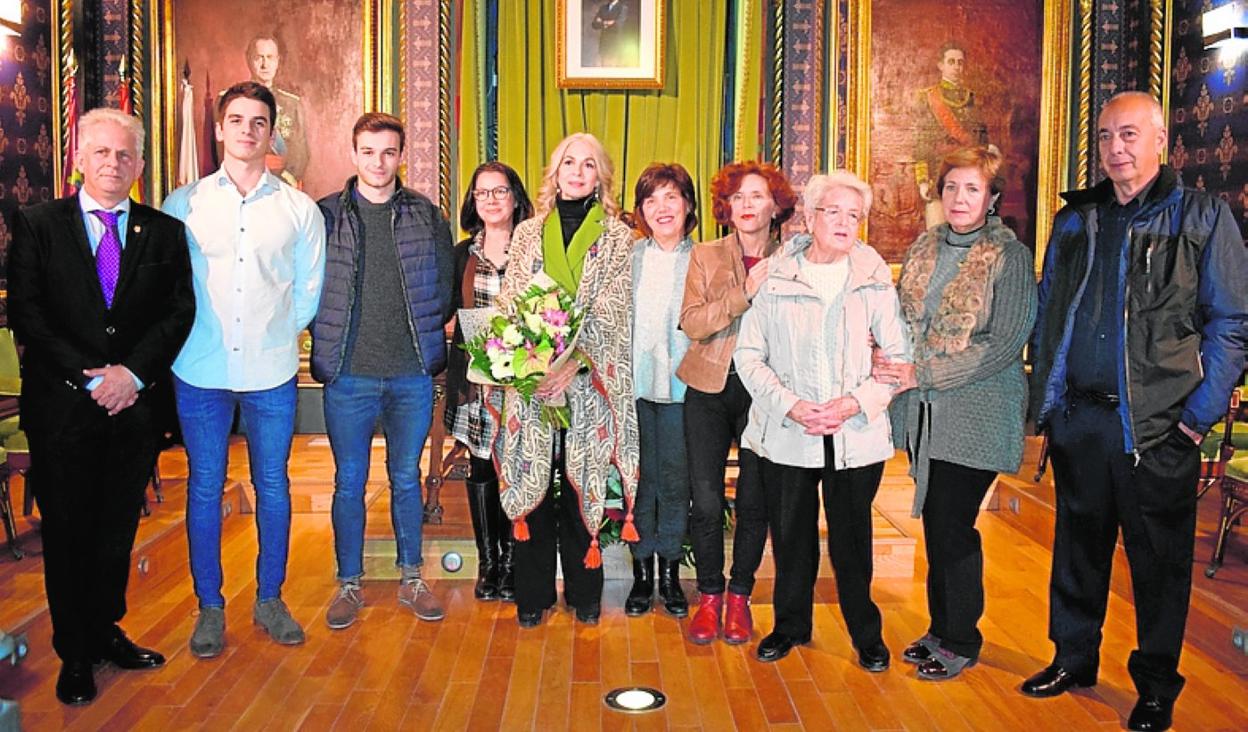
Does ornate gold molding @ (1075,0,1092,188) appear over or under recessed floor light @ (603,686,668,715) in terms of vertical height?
over

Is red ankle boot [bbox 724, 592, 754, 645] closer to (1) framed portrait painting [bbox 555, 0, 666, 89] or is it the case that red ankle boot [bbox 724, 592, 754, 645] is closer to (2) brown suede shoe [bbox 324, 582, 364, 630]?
(2) brown suede shoe [bbox 324, 582, 364, 630]

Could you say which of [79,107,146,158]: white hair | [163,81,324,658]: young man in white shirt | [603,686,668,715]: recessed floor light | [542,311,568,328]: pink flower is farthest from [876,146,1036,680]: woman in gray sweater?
[79,107,146,158]: white hair

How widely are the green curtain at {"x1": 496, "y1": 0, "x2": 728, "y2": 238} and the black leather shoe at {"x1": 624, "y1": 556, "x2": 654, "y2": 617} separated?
11.3 ft

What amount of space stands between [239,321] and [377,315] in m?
0.44

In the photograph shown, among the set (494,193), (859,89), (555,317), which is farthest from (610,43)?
(555,317)

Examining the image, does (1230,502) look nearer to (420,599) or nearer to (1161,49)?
(420,599)

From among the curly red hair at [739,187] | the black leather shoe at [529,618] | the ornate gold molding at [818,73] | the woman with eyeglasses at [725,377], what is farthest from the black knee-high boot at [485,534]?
the ornate gold molding at [818,73]

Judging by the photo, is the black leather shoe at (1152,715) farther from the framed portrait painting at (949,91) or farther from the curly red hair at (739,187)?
the framed portrait painting at (949,91)

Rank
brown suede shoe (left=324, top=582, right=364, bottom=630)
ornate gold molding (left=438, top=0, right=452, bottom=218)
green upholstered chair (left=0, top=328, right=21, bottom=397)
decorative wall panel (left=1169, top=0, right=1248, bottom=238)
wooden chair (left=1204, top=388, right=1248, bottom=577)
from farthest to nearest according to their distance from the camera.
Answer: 1. ornate gold molding (left=438, top=0, right=452, bottom=218)
2. decorative wall panel (left=1169, top=0, right=1248, bottom=238)
3. green upholstered chair (left=0, top=328, right=21, bottom=397)
4. wooden chair (left=1204, top=388, right=1248, bottom=577)
5. brown suede shoe (left=324, top=582, right=364, bottom=630)

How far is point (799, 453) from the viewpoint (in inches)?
127

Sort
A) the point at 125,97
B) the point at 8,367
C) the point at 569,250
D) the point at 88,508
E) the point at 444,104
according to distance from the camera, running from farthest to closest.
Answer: the point at 444,104 → the point at 125,97 → the point at 8,367 → the point at 569,250 → the point at 88,508

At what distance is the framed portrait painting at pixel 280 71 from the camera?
6.89 meters

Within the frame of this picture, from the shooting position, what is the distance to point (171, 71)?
22.5ft

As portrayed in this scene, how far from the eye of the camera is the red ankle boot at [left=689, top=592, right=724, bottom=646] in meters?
3.57
